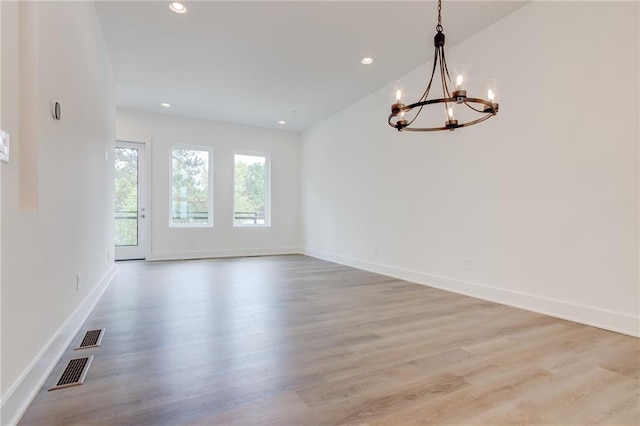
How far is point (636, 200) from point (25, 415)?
4.19 m

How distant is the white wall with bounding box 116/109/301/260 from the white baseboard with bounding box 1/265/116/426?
410 cm

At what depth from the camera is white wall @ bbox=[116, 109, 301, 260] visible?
6.70 m

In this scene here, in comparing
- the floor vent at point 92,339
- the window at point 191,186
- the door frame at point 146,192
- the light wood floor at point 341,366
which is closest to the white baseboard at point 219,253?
the door frame at point 146,192

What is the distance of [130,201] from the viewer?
6.61 meters

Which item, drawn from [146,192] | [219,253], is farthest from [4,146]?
[219,253]

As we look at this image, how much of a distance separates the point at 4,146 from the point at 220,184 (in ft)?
19.6

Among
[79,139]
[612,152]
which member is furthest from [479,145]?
[79,139]

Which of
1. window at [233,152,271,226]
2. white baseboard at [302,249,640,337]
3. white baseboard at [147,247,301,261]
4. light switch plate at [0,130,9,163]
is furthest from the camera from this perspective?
window at [233,152,271,226]

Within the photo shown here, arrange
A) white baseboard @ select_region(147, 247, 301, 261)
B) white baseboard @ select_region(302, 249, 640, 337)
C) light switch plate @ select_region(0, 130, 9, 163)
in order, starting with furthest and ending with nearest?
white baseboard @ select_region(147, 247, 301, 261) → white baseboard @ select_region(302, 249, 640, 337) → light switch plate @ select_region(0, 130, 9, 163)

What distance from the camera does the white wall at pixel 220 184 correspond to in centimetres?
670

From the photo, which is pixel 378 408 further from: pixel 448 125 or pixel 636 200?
pixel 636 200

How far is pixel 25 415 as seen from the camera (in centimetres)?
150

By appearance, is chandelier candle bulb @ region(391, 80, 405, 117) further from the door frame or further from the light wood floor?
the door frame

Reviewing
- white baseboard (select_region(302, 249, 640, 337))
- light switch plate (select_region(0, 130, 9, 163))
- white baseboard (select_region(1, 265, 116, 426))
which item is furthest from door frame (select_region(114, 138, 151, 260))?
light switch plate (select_region(0, 130, 9, 163))
